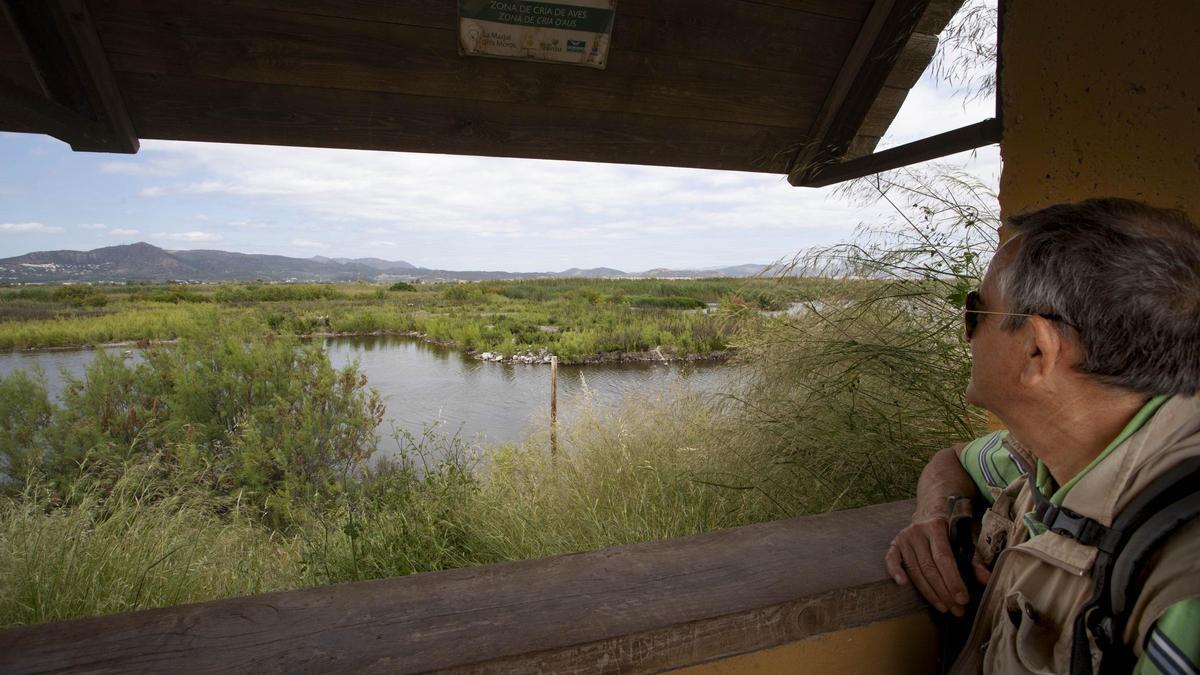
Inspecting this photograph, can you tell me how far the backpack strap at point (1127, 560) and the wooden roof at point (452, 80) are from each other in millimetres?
1558

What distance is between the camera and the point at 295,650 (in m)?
0.67

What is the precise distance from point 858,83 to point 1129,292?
1.51m

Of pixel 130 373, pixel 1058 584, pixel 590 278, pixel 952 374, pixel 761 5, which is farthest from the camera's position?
pixel 590 278

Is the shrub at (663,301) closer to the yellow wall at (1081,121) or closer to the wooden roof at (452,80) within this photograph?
the wooden roof at (452,80)

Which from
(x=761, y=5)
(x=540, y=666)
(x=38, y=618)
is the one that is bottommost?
(x=38, y=618)

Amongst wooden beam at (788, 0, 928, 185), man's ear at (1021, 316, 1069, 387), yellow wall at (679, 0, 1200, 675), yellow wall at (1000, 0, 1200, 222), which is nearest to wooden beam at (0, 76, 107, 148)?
yellow wall at (679, 0, 1200, 675)

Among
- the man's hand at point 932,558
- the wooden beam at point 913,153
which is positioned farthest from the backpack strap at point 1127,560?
the wooden beam at point 913,153

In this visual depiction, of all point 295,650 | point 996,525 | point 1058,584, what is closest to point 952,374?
point 996,525

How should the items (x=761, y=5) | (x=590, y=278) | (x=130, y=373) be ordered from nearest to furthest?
1. (x=761, y=5)
2. (x=130, y=373)
3. (x=590, y=278)

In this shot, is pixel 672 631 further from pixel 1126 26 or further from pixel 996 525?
pixel 1126 26

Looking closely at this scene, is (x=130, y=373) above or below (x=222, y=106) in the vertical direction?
below

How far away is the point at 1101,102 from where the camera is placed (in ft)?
3.97

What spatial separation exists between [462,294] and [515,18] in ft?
46.8

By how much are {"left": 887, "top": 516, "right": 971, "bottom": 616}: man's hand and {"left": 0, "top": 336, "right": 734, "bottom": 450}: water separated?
2.23m
